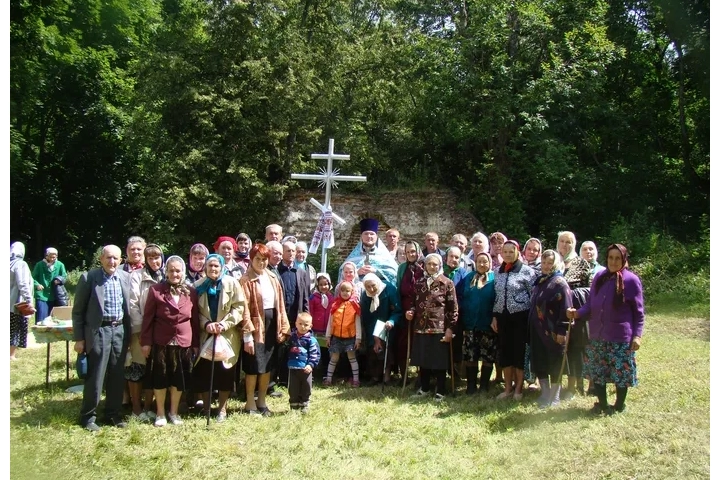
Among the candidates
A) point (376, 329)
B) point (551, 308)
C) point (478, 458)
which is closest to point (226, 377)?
point (376, 329)

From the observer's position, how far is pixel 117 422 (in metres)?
5.60

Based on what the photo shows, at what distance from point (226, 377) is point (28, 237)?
16.3m

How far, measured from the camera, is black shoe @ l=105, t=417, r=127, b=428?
556cm

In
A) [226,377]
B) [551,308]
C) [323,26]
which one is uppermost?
[323,26]

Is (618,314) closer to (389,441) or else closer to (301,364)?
(389,441)

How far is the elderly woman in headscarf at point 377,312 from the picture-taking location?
23.3ft

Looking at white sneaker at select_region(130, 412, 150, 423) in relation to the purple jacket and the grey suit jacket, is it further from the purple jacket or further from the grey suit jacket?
the purple jacket

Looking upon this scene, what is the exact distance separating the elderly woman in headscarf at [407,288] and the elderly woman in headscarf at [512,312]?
35.2 inches

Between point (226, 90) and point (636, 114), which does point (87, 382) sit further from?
point (636, 114)

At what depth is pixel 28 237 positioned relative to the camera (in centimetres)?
1939

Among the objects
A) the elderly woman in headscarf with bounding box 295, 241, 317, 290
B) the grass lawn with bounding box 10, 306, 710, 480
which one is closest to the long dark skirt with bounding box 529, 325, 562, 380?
the grass lawn with bounding box 10, 306, 710, 480

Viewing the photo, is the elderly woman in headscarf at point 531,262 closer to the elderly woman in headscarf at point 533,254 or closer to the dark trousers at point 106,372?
the elderly woman in headscarf at point 533,254

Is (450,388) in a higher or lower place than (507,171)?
lower

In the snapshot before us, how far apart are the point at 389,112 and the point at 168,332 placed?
1516cm
